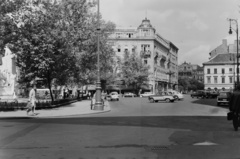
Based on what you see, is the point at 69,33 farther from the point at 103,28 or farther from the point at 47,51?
the point at 103,28

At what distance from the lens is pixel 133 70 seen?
88.4 m

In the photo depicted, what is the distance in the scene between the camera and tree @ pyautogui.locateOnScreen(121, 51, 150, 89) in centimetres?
8712

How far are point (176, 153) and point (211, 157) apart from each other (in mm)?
887

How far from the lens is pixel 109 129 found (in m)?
12.7

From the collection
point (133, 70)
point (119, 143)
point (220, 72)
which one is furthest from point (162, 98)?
point (220, 72)

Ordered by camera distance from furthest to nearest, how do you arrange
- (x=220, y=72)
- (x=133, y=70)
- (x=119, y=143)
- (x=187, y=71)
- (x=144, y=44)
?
1. (x=187, y=71)
2. (x=220, y=72)
3. (x=144, y=44)
4. (x=133, y=70)
5. (x=119, y=143)

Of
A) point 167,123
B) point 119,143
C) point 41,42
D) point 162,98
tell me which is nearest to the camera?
point 119,143

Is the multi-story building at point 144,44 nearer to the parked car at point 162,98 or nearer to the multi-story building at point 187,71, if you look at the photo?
the parked car at point 162,98

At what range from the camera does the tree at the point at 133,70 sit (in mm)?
87125

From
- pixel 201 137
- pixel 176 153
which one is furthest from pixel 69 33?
pixel 176 153

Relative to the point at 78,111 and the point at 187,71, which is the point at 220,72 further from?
the point at 78,111

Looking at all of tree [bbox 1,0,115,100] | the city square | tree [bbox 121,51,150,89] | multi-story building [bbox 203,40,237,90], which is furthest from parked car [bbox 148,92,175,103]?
multi-story building [bbox 203,40,237,90]

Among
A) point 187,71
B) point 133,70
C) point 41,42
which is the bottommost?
point 41,42

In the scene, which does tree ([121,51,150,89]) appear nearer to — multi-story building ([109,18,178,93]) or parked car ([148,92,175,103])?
multi-story building ([109,18,178,93])
